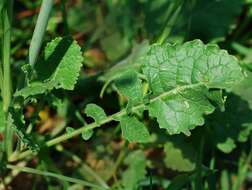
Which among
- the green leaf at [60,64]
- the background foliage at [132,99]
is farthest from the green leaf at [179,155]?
the green leaf at [60,64]

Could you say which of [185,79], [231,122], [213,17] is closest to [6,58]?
[185,79]

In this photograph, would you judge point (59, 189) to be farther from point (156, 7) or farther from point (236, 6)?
point (236, 6)

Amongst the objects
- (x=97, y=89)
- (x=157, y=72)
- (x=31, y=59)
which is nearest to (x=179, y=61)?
(x=157, y=72)

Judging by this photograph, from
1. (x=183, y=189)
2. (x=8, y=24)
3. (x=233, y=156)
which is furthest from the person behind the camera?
(x=233, y=156)

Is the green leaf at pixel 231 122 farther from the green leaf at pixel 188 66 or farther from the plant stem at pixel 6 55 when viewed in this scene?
the plant stem at pixel 6 55

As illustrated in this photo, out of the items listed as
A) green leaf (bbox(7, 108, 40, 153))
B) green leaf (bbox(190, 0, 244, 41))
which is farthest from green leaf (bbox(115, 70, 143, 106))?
green leaf (bbox(190, 0, 244, 41))

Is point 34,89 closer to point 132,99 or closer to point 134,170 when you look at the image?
point 132,99
